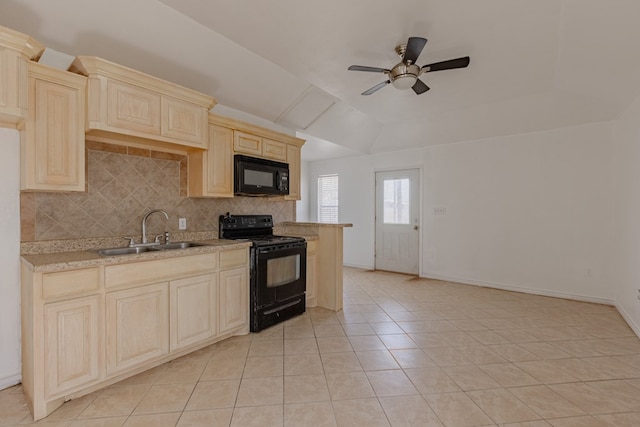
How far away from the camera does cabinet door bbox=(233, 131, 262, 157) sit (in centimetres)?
327

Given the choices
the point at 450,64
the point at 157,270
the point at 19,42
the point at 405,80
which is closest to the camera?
the point at 19,42

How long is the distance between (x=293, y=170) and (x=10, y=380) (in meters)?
3.18

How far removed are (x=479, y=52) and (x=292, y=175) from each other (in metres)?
2.44

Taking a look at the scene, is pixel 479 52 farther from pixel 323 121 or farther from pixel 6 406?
pixel 6 406

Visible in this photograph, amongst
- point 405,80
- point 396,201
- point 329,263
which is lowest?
point 329,263

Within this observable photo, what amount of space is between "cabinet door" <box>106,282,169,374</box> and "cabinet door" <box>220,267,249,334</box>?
0.52 metres

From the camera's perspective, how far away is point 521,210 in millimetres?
4609

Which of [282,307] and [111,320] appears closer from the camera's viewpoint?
[111,320]

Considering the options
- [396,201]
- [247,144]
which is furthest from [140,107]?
[396,201]

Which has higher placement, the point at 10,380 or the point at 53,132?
the point at 53,132

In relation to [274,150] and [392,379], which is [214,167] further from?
[392,379]

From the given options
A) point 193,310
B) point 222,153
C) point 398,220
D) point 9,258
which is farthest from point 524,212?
point 9,258

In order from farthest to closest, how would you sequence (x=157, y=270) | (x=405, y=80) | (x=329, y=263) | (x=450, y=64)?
1. (x=329, y=263)
2. (x=405, y=80)
3. (x=450, y=64)
4. (x=157, y=270)

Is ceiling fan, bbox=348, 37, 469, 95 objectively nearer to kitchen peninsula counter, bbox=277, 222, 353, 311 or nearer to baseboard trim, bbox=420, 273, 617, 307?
kitchen peninsula counter, bbox=277, 222, 353, 311
